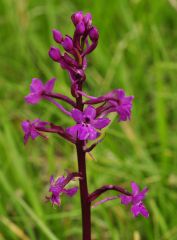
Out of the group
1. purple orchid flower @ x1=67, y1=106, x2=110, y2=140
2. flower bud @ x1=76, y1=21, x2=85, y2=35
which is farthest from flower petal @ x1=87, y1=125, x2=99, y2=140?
flower bud @ x1=76, y1=21, x2=85, y2=35

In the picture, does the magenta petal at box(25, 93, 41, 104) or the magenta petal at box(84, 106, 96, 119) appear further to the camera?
the magenta petal at box(25, 93, 41, 104)

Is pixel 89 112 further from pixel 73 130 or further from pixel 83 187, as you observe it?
pixel 83 187

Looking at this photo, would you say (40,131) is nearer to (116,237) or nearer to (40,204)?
(116,237)

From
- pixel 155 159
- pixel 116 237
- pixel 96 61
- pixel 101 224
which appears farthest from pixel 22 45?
pixel 116 237

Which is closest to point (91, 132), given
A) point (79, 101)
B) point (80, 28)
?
point (79, 101)

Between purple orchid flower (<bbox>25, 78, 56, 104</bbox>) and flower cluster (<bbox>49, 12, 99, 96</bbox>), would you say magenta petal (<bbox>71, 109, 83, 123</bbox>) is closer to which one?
flower cluster (<bbox>49, 12, 99, 96</bbox>)
